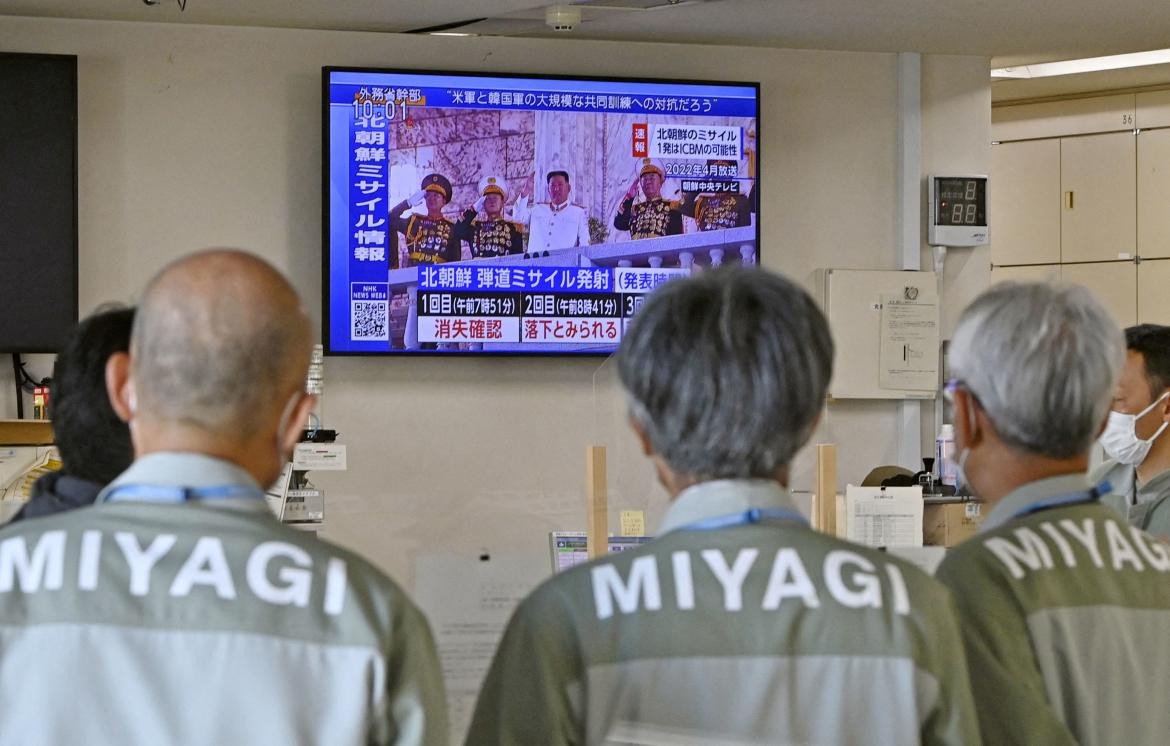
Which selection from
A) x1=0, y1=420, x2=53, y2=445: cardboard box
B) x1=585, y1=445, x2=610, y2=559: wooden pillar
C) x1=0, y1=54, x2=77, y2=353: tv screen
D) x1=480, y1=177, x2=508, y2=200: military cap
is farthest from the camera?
x1=480, y1=177, x2=508, y2=200: military cap

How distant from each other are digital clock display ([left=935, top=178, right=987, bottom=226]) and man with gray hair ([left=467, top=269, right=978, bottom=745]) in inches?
182

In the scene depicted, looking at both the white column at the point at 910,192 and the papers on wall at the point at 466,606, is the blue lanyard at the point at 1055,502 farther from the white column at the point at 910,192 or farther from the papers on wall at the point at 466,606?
the white column at the point at 910,192

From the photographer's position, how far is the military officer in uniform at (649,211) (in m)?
5.36

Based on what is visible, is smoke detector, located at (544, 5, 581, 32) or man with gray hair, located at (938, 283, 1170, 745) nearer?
man with gray hair, located at (938, 283, 1170, 745)

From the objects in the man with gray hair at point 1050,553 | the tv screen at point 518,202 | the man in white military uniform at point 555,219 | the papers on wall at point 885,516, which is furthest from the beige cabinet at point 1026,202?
the man with gray hair at point 1050,553

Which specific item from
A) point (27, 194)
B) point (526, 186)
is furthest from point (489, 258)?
point (27, 194)

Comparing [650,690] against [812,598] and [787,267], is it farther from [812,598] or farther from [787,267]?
[787,267]

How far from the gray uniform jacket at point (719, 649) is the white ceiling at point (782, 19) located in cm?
394

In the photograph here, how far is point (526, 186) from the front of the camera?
17.4 ft

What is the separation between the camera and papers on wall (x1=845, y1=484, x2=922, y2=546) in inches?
129

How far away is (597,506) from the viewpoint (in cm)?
290

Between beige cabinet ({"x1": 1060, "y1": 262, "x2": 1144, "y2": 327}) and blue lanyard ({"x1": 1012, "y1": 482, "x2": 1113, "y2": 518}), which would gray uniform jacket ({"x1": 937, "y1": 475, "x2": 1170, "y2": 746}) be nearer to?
blue lanyard ({"x1": 1012, "y1": 482, "x2": 1113, "y2": 518})

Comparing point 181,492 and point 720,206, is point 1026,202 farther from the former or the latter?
point 181,492

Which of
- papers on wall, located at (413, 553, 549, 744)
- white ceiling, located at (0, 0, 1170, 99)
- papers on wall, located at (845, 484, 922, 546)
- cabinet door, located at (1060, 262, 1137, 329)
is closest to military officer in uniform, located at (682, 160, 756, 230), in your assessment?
white ceiling, located at (0, 0, 1170, 99)
